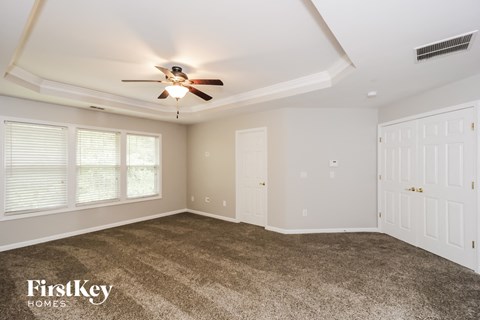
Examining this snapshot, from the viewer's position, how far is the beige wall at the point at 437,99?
2904 millimetres

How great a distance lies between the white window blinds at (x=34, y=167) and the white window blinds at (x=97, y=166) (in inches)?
10.4

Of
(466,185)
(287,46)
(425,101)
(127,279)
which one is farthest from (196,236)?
(425,101)

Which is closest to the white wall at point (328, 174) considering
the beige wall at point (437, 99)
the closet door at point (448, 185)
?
the beige wall at point (437, 99)

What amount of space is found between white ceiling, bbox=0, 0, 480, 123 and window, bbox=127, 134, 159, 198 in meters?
1.44

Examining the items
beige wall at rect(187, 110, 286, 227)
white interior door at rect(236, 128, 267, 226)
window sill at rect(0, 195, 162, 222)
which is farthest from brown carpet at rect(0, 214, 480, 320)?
beige wall at rect(187, 110, 286, 227)

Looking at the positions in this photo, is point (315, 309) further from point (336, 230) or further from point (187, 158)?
point (187, 158)

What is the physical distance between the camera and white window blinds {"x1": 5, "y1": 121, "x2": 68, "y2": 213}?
371 centimetres

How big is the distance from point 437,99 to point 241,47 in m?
2.93

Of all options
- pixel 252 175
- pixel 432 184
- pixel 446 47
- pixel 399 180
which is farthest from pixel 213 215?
pixel 446 47

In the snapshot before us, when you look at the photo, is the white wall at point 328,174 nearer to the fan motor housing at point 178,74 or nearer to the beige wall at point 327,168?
the beige wall at point 327,168

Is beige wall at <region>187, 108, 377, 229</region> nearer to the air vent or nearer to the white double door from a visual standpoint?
the white double door

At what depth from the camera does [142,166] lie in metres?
5.46

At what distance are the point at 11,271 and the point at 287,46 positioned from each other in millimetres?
4285

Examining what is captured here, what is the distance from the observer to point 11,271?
2.88m
